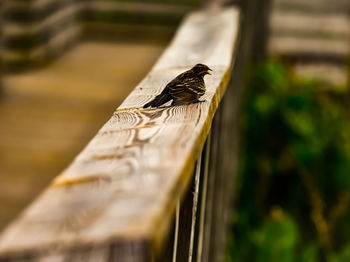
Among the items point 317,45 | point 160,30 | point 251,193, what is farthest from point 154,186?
point 160,30

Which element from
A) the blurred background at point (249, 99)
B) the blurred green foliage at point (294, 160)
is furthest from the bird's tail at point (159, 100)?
the blurred green foliage at point (294, 160)

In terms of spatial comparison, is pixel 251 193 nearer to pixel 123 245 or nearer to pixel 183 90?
pixel 183 90

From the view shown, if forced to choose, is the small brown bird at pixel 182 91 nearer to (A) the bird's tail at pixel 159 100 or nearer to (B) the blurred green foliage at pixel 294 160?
(A) the bird's tail at pixel 159 100

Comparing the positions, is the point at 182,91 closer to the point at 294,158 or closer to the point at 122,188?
the point at 122,188

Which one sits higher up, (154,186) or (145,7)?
(145,7)

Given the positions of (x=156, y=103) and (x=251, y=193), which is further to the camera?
(x=251, y=193)

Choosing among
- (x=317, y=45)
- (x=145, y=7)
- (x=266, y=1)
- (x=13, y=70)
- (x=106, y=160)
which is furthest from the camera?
(x=145, y=7)

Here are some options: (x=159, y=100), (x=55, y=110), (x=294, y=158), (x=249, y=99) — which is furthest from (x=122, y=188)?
(x=249, y=99)

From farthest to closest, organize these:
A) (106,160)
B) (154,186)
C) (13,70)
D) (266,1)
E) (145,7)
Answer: (145,7), (266,1), (13,70), (106,160), (154,186)
